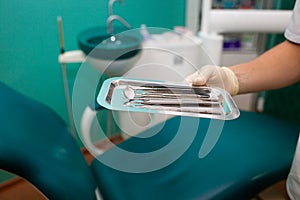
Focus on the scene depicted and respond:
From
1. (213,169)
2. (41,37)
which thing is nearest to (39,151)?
(213,169)

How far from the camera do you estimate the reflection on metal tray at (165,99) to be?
0.51 metres

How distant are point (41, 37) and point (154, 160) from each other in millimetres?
1033

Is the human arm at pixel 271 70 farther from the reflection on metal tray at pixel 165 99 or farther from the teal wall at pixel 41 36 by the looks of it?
the teal wall at pixel 41 36

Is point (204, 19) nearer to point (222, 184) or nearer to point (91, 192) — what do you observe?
point (222, 184)

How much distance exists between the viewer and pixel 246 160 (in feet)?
2.96

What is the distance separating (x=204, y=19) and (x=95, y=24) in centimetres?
65

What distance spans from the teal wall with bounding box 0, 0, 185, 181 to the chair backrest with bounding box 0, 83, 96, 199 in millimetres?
734

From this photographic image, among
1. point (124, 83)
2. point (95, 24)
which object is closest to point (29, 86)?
point (95, 24)

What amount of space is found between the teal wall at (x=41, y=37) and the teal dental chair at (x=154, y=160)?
0.71 m

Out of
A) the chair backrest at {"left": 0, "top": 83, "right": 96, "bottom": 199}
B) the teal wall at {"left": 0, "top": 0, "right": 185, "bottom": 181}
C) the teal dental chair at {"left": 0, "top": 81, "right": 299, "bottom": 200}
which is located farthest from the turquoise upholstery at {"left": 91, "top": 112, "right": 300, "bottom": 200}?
the teal wall at {"left": 0, "top": 0, "right": 185, "bottom": 181}

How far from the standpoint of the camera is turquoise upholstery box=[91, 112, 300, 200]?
2.65 feet

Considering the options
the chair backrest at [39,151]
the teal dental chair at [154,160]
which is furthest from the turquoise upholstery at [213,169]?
the chair backrest at [39,151]

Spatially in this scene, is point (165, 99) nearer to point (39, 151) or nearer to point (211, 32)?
point (39, 151)

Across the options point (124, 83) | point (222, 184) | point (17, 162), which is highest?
point (124, 83)
